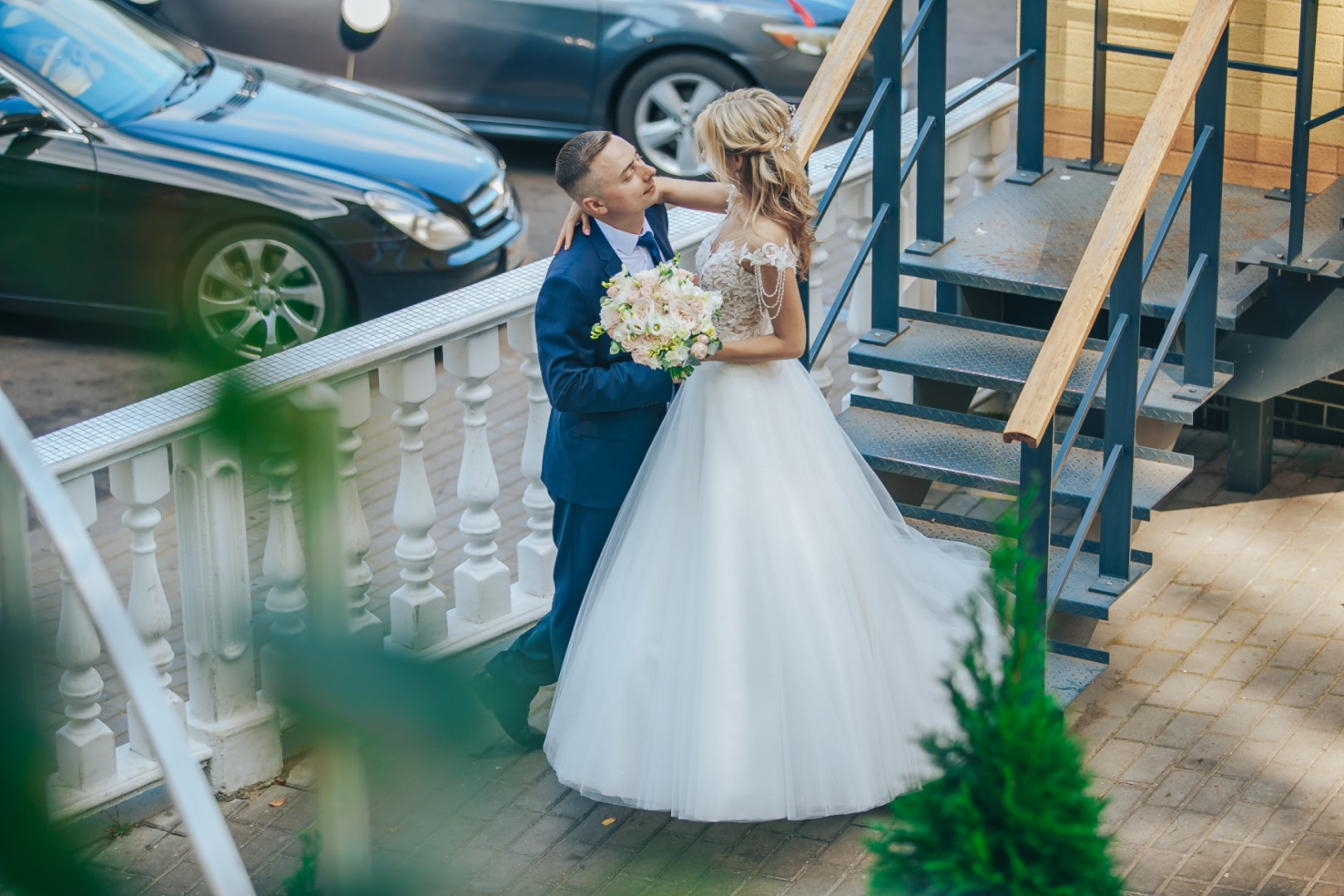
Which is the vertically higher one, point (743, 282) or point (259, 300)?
point (259, 300)

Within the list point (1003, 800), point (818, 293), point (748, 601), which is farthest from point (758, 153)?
point (1003, 800)

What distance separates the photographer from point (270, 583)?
100cm

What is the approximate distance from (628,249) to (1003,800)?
8.94ft

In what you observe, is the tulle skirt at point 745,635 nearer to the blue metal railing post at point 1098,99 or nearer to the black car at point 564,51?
the blue metal railing post at point 1098,99

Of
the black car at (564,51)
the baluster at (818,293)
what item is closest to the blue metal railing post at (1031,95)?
the baluster at (818,293)

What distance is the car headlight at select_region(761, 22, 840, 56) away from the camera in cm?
941

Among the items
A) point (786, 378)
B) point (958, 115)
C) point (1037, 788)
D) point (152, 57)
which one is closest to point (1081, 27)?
point (958, 115)

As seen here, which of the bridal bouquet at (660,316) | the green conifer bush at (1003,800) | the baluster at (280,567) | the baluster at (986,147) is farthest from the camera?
the baluster at (986,147)

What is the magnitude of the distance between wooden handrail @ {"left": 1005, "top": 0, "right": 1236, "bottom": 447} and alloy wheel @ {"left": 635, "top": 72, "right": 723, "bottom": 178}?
5.22 metres

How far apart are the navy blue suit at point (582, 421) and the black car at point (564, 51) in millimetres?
5636

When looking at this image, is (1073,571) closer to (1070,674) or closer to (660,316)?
(1070,674)

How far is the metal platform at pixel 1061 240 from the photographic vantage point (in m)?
5.00

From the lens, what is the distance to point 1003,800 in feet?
4.04

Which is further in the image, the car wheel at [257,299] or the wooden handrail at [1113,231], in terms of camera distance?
the wooden handrail at [1113,231]
